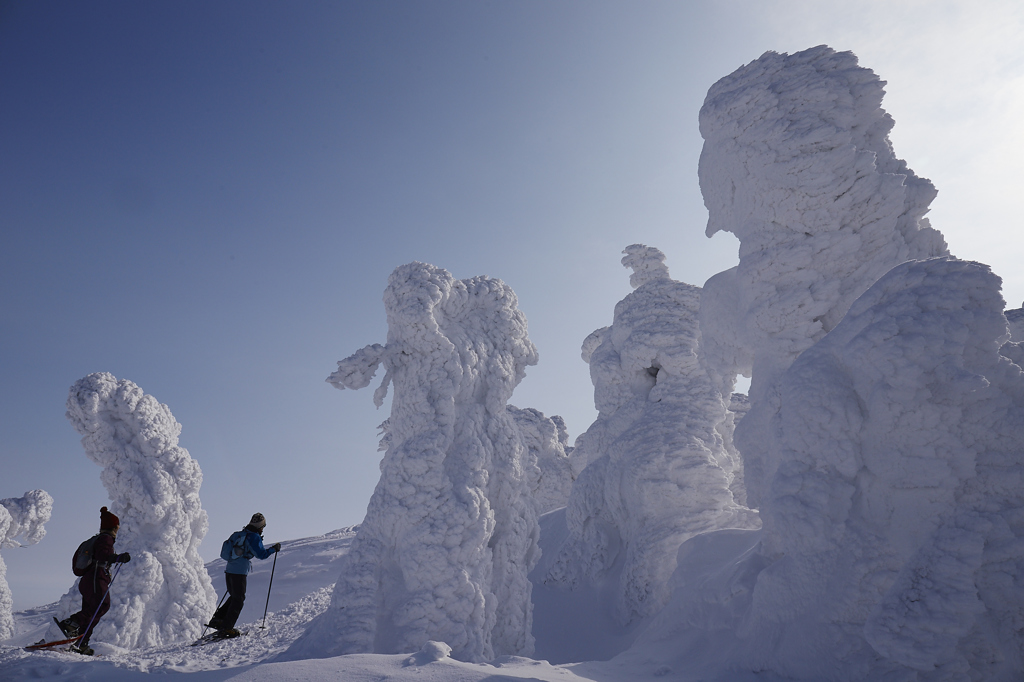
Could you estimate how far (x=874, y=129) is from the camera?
24.3ft

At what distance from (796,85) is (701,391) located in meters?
5.78

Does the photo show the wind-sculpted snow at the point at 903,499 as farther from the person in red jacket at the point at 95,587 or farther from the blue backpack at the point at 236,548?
the person in red jacket at the point at 95,587

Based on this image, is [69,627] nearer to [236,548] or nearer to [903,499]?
[236,548]

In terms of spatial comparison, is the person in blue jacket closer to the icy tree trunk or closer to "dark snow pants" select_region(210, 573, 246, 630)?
"dark snow pants" select_region(210, 573, 246, 630)

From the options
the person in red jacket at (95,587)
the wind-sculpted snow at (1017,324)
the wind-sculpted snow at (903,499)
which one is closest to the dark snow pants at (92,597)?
the person in red jacket at (95,587)

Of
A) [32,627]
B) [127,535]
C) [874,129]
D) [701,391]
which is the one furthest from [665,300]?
[32,627]

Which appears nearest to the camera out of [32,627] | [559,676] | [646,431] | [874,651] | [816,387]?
[874,651]

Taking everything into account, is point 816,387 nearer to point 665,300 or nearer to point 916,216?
point 916,216

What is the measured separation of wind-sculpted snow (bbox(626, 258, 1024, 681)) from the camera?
11.9 feet

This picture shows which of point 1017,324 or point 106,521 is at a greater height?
point 1017,324

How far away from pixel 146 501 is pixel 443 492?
219 inches

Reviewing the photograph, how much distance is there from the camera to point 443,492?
6.76 meters

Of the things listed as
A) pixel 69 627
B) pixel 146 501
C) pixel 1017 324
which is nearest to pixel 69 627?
pixel 69 627

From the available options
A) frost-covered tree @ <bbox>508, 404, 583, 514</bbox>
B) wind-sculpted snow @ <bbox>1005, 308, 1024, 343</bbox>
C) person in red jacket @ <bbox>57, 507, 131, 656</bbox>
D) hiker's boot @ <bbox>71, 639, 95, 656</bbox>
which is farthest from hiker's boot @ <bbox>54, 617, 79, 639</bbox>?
frost-covered tree @ <bbox>508, 404, 583, 514</bbox>
